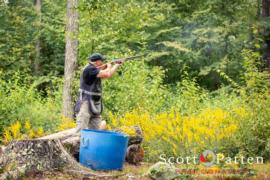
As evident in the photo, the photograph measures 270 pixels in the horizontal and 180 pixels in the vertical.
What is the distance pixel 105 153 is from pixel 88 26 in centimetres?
686

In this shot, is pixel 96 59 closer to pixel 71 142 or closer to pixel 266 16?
pixel 71 142

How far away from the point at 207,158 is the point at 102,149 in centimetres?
176

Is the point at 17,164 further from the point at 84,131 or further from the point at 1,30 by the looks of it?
the point at 1,30

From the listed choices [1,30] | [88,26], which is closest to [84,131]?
[88,26]

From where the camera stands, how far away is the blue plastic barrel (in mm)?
8664

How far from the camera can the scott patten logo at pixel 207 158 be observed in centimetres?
851

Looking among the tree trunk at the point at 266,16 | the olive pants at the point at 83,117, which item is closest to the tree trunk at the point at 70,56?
the olive pants at the point at 83,117

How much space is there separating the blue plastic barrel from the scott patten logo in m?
1.36

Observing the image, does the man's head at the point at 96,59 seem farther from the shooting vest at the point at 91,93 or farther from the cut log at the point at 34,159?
the cut log at the point at 34,159

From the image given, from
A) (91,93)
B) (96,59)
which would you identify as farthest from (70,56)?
(91,93)

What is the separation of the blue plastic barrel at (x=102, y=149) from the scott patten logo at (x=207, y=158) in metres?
1.36

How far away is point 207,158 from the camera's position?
8992mm

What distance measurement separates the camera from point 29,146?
7.93 metres

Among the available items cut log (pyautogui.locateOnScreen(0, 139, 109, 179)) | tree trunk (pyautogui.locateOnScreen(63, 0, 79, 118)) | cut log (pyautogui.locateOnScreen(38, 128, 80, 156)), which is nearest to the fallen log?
cut log (pyautogui.locateOnScreen(0, 139, 109, 179))
